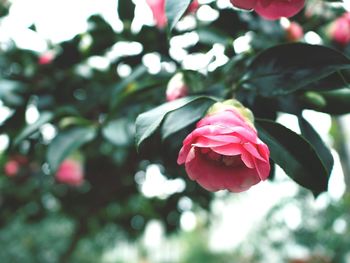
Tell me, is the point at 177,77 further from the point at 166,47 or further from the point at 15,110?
the point at 15,110

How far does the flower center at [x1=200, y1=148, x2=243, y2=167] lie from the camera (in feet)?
1.67

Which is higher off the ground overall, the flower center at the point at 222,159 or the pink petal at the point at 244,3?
the pink petal at the point at 244,3

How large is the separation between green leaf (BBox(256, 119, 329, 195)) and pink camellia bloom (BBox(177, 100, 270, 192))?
40 mm

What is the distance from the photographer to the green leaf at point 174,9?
47 centimetres

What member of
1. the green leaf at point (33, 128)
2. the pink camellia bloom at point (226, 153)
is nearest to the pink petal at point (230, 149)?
the pink camellia bloom at point (226, 153)

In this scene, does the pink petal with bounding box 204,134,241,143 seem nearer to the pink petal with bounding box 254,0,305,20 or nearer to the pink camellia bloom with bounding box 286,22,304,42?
the pink petal with bounding box 254,0,305,20

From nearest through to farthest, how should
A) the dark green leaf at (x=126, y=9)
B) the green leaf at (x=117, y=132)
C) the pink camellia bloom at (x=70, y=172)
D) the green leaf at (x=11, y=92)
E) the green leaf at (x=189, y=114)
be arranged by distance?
the green leaf at (x=189, y=114) < the dark green leaf at (x=126, y=9) < the green leaf at (x=117, y=132) < the green leaf at (x=11, y=92) < the pink camellia bloom at (x=70, y=172)

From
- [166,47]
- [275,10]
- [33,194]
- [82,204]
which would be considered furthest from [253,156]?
[33,194]

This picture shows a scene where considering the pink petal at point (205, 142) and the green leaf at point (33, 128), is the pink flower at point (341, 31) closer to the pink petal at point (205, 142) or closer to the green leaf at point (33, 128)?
the pink petal at point (205, 142)

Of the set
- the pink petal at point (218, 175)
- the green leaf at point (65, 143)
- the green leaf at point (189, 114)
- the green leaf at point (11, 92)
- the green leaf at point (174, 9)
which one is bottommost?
the green leaf at point (11, 92)

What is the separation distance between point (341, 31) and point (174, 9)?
49 centimetres

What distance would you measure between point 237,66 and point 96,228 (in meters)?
1.71

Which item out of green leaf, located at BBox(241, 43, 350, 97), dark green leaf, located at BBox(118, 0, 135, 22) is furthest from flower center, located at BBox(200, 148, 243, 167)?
dark green leaf, located at BBox(118, 0, 135, 22)

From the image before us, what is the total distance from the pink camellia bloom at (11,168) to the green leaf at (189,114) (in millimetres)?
1203
